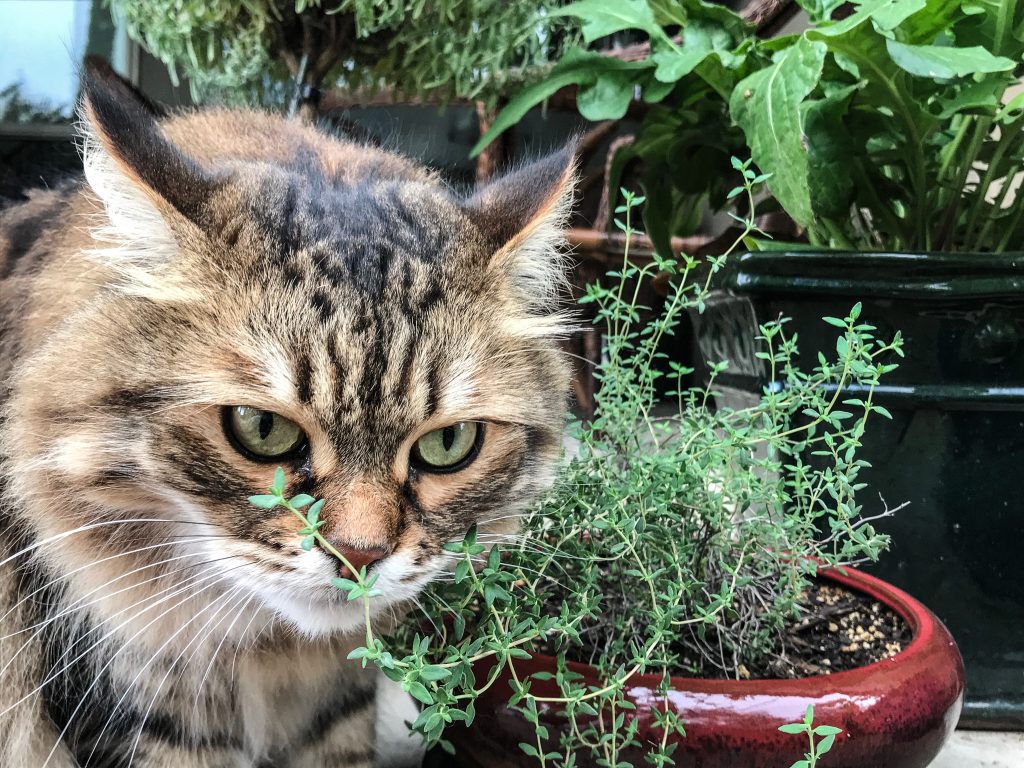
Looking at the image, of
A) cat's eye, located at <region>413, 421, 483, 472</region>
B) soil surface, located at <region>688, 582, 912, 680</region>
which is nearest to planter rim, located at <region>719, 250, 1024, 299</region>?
soil surface, located at <region>688, 582, 912, 680</region>

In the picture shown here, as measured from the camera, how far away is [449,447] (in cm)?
75

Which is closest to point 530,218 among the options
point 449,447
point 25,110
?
point 449,447

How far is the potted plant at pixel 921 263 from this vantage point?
106 centimetres

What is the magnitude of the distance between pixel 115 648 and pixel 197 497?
0.80 feet

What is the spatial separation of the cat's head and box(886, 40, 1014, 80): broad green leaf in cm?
54

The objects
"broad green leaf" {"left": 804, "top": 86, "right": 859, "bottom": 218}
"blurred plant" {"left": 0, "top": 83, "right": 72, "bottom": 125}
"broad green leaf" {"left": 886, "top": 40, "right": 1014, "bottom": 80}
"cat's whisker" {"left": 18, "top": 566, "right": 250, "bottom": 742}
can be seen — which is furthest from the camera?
"blurred plant" {"left": 0, "top": 83, "right": 72, "bottom": 125}

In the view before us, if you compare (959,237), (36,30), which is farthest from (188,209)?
(36,30)

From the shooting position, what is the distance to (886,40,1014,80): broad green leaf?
1017 millimetres

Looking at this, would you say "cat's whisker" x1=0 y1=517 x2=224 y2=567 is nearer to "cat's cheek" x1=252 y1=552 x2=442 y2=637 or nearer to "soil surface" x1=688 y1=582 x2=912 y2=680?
"cat's cheek" x1=252 y1=552 x2=442 y2=637

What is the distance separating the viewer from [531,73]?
154cm

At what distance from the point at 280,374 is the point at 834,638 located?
65cm

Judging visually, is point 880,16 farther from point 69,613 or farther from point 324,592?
point 69,613

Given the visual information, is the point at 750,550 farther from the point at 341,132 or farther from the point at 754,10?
the point at 754,10

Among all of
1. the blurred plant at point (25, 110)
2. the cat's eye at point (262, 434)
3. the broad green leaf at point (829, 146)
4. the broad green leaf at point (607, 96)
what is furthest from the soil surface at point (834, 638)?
the blurred plant at point (25, 110)
